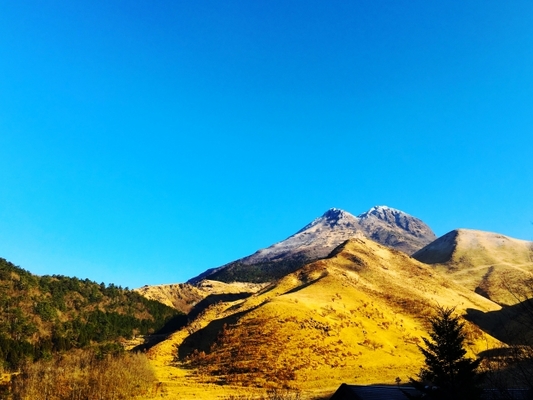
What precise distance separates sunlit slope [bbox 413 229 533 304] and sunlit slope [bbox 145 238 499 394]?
29.7 m

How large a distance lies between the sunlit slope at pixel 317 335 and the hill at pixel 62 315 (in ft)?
60.0

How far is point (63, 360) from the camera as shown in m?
35.7

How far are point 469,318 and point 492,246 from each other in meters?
97.0

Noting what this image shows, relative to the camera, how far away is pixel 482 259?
133 metres

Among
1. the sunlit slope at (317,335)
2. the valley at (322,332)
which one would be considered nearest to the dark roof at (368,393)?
the valley at (322,332)

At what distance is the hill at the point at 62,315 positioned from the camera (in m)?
55.6

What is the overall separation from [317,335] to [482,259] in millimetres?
109575

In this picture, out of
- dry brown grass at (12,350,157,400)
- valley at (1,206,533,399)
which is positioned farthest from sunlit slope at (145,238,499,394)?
dry brown grass at (12,350,157,400)

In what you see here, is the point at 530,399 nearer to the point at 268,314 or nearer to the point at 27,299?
the point at 268,314

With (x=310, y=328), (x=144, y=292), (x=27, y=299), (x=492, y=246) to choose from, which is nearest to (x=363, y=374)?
(x=310, y=328)

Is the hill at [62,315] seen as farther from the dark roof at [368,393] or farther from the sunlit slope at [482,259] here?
the sunlit slope at [482,259]

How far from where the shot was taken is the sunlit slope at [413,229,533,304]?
337 ft

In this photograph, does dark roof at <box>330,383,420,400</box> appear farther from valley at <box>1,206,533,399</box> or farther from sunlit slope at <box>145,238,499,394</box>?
sunlit slope at <box>145,238,499,394</box>

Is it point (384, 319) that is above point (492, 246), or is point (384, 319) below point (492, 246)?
below
